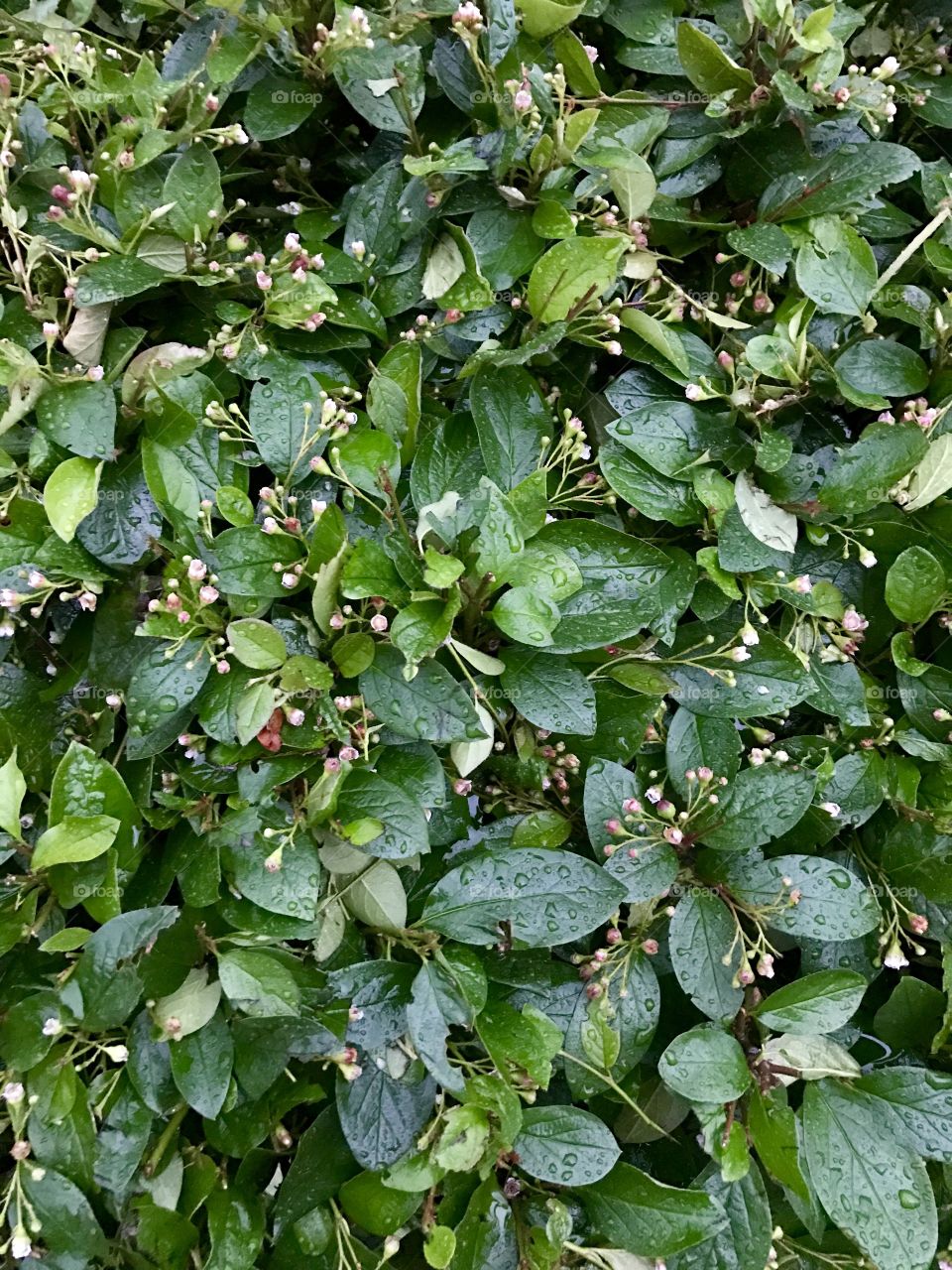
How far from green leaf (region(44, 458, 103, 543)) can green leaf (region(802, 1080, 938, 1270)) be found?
3.87 feet

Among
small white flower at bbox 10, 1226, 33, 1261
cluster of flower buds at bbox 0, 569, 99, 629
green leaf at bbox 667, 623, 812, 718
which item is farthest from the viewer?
green leaf at bbox 667, 623, 812, 718

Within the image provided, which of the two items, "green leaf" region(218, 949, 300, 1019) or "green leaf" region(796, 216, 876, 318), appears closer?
"green leaf" region(218, 949, 300, 1019)

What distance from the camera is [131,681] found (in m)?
1.04

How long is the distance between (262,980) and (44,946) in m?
0.26

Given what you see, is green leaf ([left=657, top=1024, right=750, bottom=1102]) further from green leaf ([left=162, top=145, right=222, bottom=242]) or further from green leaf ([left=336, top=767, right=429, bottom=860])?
green leaf ([left=162, top=145, right=222, bottom=242])

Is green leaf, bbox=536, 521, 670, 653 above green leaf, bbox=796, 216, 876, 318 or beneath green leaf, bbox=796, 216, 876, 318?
beneath

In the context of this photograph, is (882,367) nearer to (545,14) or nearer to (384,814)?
(545,14)

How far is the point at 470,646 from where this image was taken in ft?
3.62

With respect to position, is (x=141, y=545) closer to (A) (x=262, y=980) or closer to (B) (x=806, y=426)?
(A) (x=262, y=980)

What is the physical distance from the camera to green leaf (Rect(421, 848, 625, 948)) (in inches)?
41.3

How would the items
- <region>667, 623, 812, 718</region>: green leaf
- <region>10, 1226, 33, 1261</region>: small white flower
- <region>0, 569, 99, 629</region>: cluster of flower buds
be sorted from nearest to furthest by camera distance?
<region>10, 1226, 33, 1261</region>: small white flower, <region>0, 569, 99, 629</region>: cluster of flower buds, <region>667, 623, 812, 718</region>: green leaf

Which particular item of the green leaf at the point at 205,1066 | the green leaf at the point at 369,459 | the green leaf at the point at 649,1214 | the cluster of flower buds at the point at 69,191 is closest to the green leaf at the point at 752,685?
the green leaf at the point at 369,459

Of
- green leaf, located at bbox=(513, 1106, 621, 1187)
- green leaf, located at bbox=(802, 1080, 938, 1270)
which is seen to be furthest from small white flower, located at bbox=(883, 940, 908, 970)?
green leaf, located at bbox=(513, 1106, 621, 1187)

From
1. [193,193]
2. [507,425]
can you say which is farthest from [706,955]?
[193,193]
